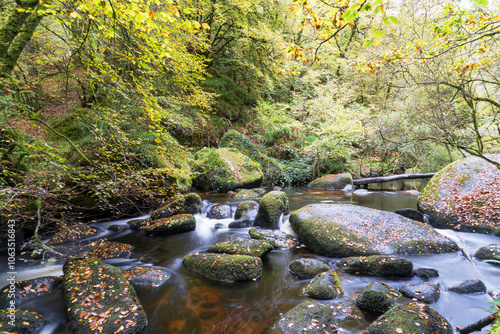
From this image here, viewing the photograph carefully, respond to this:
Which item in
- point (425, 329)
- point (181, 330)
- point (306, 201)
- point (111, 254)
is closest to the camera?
point (425, 329)

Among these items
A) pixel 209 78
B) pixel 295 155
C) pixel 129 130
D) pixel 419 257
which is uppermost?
pixel 209 78

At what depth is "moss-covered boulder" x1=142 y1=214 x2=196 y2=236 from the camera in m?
6.07

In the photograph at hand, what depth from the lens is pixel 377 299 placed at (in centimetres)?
311

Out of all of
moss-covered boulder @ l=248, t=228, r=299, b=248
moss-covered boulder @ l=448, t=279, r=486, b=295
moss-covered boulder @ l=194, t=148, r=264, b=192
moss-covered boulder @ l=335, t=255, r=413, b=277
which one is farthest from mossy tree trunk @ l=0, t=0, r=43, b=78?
moss-covered boulder @ l=448, t=279, r=486, b=295

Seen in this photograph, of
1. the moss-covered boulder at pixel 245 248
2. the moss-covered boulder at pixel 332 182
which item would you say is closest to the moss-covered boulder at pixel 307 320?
the moss-covered boulder at pixel 245 248

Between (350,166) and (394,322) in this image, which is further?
(350,166)

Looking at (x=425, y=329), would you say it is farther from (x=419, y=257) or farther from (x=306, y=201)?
(x=306, y=201)

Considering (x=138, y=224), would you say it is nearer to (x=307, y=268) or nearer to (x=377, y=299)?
(x=307, y=268)

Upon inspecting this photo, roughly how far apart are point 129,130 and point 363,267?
5987 mm

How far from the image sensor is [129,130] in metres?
5.75

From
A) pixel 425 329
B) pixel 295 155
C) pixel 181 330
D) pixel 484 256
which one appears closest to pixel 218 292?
pixel 181 330

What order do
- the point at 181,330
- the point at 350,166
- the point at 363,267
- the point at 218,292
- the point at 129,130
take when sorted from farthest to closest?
1. the point at 350,166
2. the point at 129,130
3. the point at 363,267
4. the point at 218,292
5. the point at 181,330

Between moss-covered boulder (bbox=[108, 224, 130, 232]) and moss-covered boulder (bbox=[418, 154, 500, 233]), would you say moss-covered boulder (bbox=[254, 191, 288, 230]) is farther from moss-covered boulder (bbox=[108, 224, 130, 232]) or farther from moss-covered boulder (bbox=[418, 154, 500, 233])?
moss-covered boulder (bbox=[418, 154, 500, 233])

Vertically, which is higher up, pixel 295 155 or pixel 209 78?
pixel 209 78
